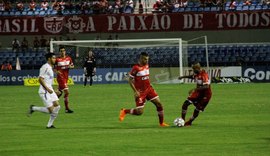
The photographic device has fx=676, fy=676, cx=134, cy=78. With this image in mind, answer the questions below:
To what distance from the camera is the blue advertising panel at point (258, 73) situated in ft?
152

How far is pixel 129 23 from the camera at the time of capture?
4956 cm

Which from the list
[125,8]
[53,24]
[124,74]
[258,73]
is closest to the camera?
[258,73]

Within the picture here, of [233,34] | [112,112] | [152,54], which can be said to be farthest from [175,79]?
[112,112]

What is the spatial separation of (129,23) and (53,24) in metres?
5.63

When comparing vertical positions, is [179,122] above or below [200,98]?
below

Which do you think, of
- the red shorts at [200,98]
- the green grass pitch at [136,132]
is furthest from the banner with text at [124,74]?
the red shorts at [200,98]

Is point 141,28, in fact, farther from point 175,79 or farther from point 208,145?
point 208,145

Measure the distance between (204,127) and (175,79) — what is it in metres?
27.4

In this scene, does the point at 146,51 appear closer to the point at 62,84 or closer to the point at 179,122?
the point at 62,84

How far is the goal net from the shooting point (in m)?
46.7

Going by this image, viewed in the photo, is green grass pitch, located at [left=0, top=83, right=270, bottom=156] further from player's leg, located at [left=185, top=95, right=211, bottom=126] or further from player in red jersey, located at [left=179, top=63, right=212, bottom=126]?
player in red jersey, located at [left=179, top=63, right=212, bottom=126]

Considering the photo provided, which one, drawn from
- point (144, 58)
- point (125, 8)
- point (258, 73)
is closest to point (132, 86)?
point (144, 58)

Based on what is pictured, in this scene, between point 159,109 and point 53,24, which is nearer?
point 159,109

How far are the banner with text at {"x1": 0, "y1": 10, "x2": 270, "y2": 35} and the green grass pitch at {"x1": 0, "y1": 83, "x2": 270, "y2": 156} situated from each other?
18.5 metres
